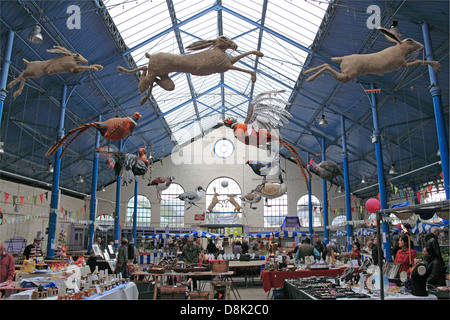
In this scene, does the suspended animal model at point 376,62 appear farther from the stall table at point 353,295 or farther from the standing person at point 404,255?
the standing person at point 404,255

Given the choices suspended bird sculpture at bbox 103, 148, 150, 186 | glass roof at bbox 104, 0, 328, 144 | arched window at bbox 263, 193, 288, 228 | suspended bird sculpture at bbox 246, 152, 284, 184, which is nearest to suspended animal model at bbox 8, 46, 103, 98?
suspended bird sculpture at bbox 103, 148, 150, 186

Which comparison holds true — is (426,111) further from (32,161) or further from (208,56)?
(32,161)

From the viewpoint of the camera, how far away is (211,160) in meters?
27.6

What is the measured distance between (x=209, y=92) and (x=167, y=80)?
16885mm

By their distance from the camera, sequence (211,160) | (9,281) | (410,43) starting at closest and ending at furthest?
(410,43) → (9,281) → (211,160)

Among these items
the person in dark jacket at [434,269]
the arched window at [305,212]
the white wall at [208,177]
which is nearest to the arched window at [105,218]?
the white wall at [208,177]

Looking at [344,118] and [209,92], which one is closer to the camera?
[344,118]

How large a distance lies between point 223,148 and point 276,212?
5.98 m

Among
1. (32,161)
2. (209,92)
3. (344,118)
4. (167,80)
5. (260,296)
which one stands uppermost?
(209,92)

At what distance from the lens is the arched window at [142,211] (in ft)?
86.5

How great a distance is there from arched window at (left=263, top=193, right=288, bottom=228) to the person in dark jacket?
22009 millimetres

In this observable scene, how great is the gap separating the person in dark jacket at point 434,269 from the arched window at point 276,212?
22009 mm
